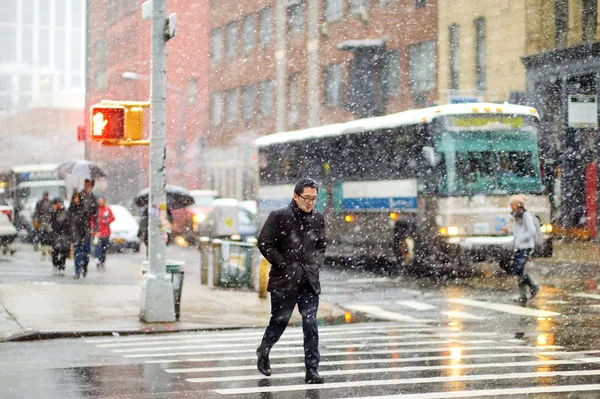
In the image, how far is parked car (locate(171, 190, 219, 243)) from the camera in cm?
3900

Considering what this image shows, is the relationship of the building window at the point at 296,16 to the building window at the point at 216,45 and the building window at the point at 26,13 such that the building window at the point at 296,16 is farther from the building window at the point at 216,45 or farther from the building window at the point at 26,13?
the building window at the point at 26,13

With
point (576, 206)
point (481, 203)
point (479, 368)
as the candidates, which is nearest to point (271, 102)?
→ point (576, 206)

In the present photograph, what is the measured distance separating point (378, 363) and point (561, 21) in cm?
2889

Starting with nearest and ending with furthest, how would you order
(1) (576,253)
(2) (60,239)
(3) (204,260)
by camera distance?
(3) (204,260) → (2) (60,239) → (1) (576,253)

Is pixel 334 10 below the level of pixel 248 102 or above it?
above

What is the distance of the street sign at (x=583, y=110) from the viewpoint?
111 ft

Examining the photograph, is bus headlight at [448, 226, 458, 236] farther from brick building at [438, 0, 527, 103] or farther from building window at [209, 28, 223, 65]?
building window at [209, 28, 223, 65]

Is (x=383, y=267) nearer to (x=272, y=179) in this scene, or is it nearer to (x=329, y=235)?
(x=329, y=235)

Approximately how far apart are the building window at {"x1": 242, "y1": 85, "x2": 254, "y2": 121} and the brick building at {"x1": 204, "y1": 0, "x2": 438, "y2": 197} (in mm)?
57

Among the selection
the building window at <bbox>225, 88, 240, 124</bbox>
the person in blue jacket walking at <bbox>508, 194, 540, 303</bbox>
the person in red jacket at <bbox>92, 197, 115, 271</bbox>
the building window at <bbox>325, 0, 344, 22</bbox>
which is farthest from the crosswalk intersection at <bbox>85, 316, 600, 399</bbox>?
the building window at <bbox>225, 88, 240, 124</bbox>

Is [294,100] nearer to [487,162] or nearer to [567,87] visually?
[567,87]

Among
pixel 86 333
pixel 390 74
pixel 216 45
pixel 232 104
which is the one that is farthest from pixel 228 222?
pixel 216 45

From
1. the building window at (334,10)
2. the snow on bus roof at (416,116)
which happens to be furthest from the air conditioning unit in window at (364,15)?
the snow on bus roof at (416,116)

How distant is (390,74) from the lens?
48094 millimetres
